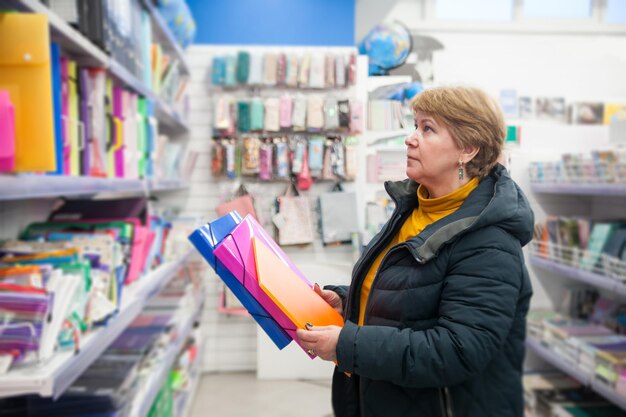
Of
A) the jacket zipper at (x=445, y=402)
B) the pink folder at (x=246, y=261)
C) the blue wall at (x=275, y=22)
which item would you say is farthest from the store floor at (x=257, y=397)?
the blue wall at (x=275, y=22)

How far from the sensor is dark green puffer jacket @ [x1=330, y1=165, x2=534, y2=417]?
2.84 feet

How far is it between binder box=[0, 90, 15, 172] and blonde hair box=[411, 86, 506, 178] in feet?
2.58

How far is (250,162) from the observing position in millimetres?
2859

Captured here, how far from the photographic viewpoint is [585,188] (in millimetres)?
2459

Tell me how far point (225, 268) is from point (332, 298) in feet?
0.83

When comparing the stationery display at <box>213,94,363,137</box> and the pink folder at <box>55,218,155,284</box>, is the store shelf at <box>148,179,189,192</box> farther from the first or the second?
the stationery display at <box>213,94,363,137</box>

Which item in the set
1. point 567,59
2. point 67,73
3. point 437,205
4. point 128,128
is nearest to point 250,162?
point 128,128

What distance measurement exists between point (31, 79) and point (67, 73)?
13.3 inches

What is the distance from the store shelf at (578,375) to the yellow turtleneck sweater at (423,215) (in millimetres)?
1723

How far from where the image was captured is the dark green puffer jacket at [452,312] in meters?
0.86

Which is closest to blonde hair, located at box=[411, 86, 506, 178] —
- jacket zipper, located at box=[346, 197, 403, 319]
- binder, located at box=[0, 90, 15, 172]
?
jacket zipper, located at box=[346, 197, 403, 319]

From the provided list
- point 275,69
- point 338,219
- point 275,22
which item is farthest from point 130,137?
point 275,22

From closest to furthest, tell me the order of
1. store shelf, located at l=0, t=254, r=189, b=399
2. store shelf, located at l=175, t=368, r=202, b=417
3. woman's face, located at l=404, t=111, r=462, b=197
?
1. woman's face, located at l=404, t=111, r=462, b=197
2. store shelf, located at l=0, t=254, r=189, b=399
3. store shelf, located at l=175, t=368, r=202, b=417

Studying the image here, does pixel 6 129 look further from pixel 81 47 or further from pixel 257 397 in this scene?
pixel 257 397
